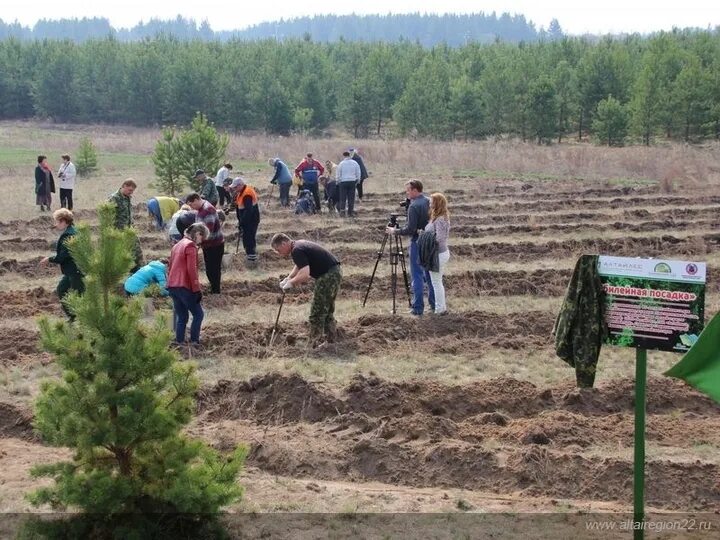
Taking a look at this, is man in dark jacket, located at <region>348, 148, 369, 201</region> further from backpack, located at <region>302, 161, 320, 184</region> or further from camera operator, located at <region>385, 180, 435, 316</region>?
camera operator, located at <region>385, 180, 435, 316</region>

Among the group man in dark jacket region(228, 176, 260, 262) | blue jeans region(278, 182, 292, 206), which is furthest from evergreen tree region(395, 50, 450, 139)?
man in dark jacket region(228, 176, 260, 262)

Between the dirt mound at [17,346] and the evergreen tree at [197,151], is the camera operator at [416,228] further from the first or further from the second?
the evergreen tree at [197,151]

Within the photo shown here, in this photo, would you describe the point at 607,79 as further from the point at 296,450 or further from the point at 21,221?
the point at 296,450

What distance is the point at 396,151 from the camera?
3809cm

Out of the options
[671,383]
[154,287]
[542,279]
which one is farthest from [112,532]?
[542,279]

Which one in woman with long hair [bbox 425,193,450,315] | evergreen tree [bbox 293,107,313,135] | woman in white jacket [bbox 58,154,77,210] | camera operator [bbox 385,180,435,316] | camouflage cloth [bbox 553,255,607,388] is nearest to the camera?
camouflage cloth [bbox 553,255,607,388]

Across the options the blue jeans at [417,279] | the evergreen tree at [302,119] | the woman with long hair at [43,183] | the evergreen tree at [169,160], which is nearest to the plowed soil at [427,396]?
the blue jeans at [417,279]

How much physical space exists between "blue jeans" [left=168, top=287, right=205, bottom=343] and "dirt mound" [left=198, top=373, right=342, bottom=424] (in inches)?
54.1

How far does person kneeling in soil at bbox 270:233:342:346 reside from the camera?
10.3 meters

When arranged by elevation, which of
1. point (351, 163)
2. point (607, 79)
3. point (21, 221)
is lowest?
point (21, 221)

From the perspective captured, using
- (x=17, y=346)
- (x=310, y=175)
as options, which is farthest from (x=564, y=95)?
(x=17, y=346)

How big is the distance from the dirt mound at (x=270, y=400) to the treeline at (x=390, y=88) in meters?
39.3

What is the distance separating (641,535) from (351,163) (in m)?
15.7

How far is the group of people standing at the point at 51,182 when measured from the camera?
21.4 metres
